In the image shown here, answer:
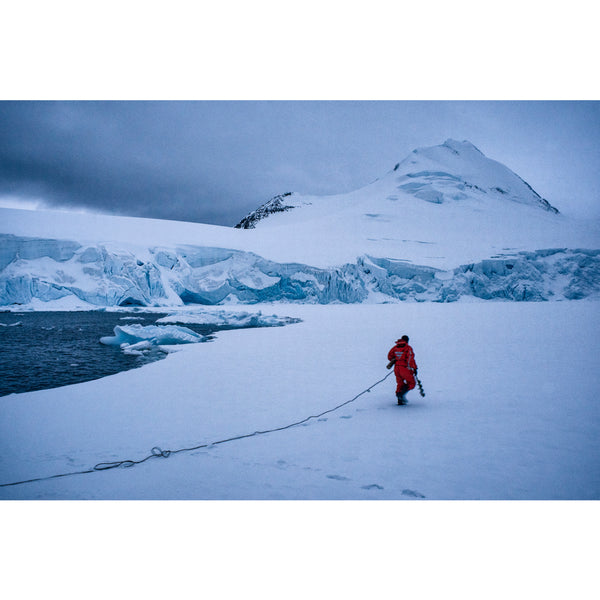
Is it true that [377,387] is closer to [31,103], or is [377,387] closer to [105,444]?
[105,444]

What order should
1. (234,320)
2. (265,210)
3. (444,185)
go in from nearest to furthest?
(234,320)
(444,185)
(265,210)

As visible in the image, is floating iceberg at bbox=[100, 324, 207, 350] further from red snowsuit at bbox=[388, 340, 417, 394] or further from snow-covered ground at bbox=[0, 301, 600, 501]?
red snowsuit at bbox=[388, 340, 417, 394]

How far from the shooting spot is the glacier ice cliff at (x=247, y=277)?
20438 mm

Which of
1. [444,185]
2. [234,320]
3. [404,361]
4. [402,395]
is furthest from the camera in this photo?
[444,185]

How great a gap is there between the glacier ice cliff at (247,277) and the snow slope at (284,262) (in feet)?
0.20

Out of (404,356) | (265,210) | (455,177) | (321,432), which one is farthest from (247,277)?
(265,210)

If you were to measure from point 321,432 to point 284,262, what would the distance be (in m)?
21.2

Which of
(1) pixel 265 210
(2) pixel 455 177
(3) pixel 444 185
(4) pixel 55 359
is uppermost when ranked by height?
(1) pixel 265 210

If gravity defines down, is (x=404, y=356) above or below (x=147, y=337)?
above

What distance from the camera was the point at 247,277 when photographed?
77.5ft

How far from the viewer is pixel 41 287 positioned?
64.7ft

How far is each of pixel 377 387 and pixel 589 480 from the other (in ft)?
7.87

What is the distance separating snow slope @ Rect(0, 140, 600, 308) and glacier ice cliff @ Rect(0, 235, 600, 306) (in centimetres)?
6

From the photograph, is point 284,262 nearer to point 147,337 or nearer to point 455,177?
point 147,337
